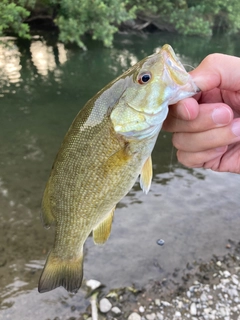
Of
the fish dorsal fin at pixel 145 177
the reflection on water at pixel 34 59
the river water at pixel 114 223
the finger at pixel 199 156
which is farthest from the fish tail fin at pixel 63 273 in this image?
the reflection on water at pixel 34 59

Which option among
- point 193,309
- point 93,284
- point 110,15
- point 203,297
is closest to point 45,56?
point 110,15

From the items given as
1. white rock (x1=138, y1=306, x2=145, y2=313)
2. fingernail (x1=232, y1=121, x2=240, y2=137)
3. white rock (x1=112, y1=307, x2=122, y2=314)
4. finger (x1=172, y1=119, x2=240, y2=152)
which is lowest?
white rock (x1=138, y1=306, x2=145, y2=313)

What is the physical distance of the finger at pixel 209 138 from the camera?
2.08m

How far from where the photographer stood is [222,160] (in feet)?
9.00

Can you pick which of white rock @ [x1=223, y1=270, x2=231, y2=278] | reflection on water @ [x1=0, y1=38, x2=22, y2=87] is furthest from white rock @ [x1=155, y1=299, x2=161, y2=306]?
reflection on water @ [x1=0, y1=38, x2=22, y2=87]

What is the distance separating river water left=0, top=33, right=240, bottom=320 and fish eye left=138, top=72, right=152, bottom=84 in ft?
9.83

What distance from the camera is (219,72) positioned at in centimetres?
206

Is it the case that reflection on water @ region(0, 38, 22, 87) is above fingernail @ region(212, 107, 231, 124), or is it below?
below

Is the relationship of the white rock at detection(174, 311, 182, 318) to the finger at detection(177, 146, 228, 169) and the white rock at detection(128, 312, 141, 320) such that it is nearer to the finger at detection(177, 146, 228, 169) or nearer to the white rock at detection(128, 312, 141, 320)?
the white rock at detection(128, 312, 141, 320)

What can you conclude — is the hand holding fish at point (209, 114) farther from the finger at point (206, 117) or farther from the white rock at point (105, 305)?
the white rock at point (105, 305)

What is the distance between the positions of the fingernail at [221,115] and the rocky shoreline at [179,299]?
2666 millimetres

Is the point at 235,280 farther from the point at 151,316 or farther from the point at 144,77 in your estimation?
the point at 144,77

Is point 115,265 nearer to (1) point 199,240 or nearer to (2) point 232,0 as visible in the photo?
(1) point 199,240

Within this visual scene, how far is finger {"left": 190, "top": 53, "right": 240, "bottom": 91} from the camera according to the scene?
2.01 m
